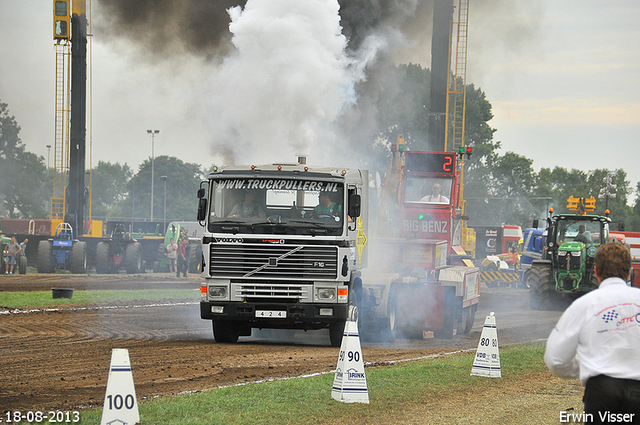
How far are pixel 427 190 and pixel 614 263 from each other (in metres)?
18.7

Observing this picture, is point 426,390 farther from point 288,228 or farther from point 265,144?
point 265,144

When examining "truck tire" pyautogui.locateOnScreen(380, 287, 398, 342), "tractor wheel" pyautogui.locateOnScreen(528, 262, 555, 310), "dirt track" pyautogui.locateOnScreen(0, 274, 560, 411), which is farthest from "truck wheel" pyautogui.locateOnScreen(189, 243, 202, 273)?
"truck tire" pyautogui.locateOnScreen(380, 287, 398, 342)

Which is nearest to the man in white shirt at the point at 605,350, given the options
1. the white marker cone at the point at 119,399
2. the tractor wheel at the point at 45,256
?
the white marker cone at the point at 119,399

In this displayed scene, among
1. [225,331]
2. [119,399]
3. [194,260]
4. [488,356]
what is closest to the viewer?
[119,399]

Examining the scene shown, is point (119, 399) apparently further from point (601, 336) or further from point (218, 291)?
point (218, 291)

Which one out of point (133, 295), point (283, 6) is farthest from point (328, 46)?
point (133, 295)

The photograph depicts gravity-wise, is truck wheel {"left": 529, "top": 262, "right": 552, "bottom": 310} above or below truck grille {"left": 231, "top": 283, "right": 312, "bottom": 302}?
below

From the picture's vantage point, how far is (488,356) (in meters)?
10.4

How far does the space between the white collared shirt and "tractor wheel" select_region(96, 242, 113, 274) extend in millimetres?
35522

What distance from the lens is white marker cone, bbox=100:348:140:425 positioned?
5.65m

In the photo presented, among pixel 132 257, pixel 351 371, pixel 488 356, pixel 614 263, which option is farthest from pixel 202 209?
pixel 132 257

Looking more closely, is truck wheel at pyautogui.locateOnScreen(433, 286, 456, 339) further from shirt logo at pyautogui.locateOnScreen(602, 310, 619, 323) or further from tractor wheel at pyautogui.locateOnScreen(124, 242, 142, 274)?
tractor wheel at pyautogui.locateOnScreen(124, 242, 142, 274)

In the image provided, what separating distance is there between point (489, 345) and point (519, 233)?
171 feet

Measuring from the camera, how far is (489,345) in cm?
1037
